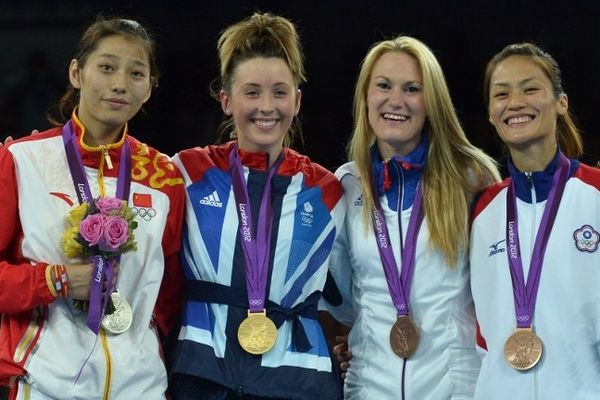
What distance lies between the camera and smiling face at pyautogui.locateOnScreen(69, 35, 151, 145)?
3709 mm

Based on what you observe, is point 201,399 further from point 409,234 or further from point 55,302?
point 409,234

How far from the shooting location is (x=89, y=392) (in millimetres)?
3414

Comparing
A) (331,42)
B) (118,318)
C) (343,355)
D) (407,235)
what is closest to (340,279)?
(343,355)

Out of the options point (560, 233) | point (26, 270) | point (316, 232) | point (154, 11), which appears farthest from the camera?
point (154, 11)

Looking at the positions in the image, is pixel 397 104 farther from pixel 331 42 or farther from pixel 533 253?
pixel 331 42

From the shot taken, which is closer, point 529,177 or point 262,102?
point 529,177

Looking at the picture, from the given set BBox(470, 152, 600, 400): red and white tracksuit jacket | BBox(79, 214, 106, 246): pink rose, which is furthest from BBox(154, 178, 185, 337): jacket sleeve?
BBox(470, 152, 600, 400): red and white tracksuit jacket

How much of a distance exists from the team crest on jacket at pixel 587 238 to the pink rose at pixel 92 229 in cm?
158

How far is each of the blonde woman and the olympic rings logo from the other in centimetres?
76

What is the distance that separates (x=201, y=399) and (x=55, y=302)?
595mm

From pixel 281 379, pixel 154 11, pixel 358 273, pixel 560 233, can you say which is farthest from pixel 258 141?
pixel 154 11

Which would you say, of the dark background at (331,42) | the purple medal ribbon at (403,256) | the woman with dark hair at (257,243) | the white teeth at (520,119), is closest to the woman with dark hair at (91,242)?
the woman with dark hair at (257,243)

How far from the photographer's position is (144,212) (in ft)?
12.0

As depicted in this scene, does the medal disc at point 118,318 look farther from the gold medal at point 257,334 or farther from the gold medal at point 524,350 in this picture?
the gold medal at point 524,350
